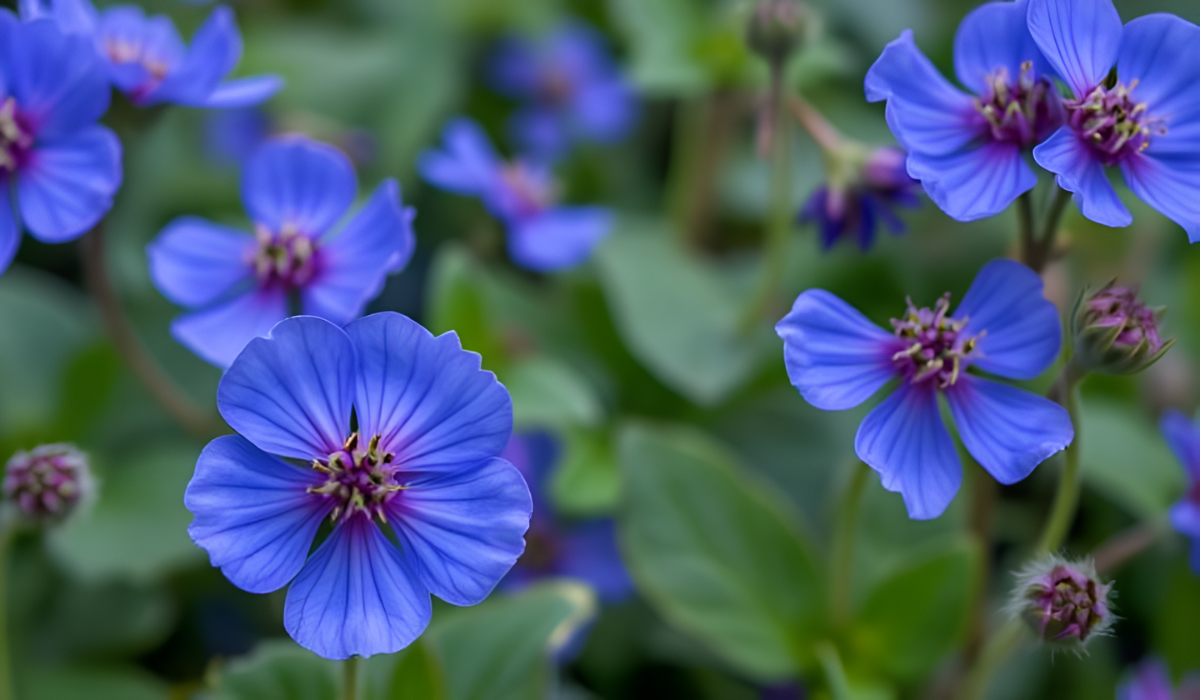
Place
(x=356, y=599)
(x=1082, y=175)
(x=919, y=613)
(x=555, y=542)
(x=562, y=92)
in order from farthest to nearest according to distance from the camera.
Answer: (x=562, y=92) < (x=555, y=542) < (x=919, y=613) < (x=1082, y=175) < (x=356, y=599)

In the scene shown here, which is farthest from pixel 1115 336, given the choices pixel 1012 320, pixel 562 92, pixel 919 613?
pixel 562 92

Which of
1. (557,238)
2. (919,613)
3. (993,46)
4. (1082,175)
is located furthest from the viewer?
(557,238)

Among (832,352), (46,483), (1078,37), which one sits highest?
(1078,37)

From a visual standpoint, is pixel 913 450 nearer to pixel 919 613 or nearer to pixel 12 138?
pixel 919 613

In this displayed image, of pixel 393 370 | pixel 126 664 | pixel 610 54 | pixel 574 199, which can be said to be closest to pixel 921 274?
pixel 574 199

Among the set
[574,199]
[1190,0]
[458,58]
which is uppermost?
[1190,0]

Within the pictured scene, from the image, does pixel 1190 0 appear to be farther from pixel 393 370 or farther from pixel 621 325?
pixel 393 370
